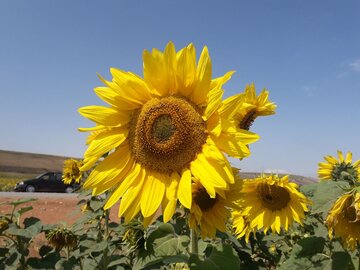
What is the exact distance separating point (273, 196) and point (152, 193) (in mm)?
1710

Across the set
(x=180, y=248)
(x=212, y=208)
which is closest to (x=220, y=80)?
(x=212, y=208)

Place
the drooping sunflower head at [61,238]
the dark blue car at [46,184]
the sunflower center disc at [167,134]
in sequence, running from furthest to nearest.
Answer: the dark blue car at [46,184] → the drooping sunflower head at [61,238] → the sunflower center disc at [167,134]

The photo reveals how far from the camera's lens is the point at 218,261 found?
1755mm

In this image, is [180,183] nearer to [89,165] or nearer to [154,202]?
[154,202]

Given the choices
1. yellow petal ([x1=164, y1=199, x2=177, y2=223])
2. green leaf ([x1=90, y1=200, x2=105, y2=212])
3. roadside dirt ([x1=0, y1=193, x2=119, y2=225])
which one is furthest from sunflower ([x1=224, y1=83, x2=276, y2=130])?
roadside dirt ([x1=0, y1=193, x2=119, y2=225])

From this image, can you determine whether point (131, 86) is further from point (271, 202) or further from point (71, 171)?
point (71, 171)

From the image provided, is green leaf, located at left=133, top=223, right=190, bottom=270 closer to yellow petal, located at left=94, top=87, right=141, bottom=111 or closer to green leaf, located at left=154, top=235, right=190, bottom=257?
green leaf, located at left=154, top=235, right=190, bottom=257

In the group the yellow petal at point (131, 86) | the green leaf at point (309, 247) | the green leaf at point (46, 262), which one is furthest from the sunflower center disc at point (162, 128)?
the green leaf at point (46, 262)

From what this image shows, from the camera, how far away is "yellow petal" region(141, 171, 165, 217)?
1.67m

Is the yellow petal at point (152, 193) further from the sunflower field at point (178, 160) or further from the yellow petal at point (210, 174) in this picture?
the yellow petal at point (210, 174)

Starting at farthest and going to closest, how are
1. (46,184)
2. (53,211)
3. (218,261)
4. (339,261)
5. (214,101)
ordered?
(46,184)
(53,211)
(339,261)
(218,261)
(214,101)

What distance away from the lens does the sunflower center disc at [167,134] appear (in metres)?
1.72

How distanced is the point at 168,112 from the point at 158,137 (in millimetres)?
140

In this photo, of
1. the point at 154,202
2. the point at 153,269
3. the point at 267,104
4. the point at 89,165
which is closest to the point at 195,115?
the point at 154,202
